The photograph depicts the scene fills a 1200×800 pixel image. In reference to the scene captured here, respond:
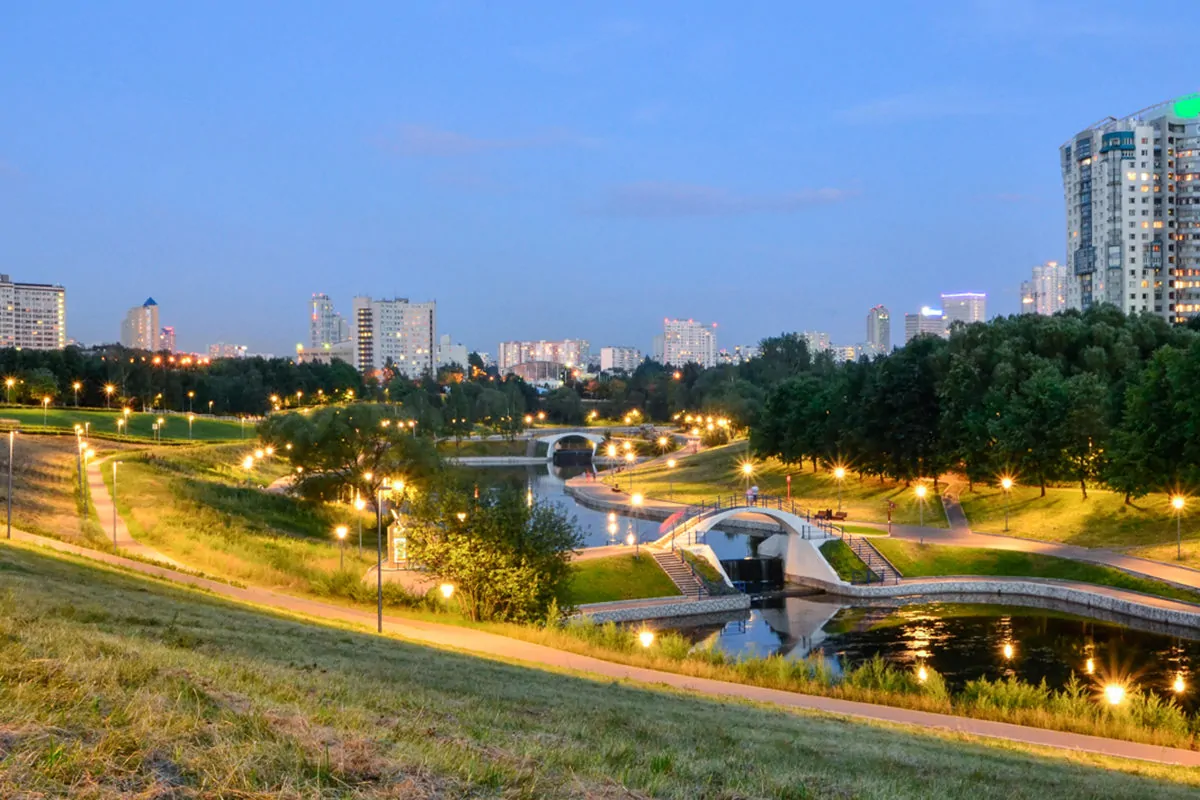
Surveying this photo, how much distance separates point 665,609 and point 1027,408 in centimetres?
2775

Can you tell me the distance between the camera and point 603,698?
58.6 feet

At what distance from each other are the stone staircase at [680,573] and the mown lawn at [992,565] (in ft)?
34.0

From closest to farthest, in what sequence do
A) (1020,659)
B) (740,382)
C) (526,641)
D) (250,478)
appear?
1. (526,641)
2. (1020,659)
3. (250,478)
4. (740,382)

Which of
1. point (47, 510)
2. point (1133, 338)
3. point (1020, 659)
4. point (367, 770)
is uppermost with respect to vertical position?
point (1133, 338)

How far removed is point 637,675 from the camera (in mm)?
25422

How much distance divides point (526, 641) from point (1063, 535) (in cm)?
3290

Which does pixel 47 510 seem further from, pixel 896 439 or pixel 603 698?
pixel 896 439

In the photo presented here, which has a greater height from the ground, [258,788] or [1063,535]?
[258,788]

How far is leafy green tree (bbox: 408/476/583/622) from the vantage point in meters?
33.8

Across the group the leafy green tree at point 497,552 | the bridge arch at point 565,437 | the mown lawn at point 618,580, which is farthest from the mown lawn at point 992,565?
the bridge arch at point 565,437

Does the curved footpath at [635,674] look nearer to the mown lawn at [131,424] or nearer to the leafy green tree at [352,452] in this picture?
the leafy green tree at [352,452]

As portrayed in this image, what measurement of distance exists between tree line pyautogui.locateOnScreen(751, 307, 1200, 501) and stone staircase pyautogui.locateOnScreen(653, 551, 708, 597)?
22110 millimetres

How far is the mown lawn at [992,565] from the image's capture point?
4134 cm

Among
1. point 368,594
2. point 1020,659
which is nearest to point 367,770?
point 368,594
